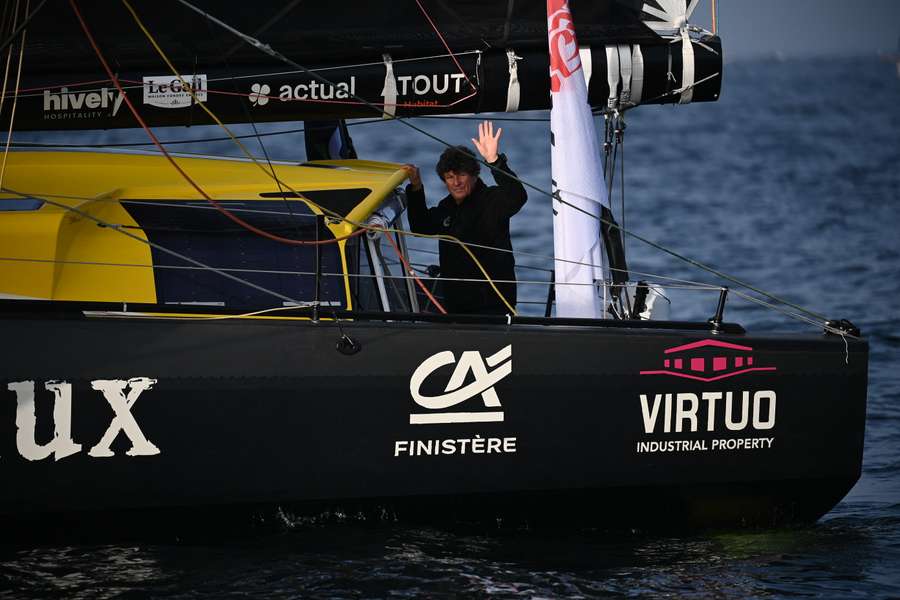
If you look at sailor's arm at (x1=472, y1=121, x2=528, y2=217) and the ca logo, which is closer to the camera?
the ca logo

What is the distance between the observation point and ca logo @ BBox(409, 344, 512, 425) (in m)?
5.68

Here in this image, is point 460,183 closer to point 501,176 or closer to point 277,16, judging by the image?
point 501,176

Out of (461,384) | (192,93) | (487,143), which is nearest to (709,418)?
(461,384)

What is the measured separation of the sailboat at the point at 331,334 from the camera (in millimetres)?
5512

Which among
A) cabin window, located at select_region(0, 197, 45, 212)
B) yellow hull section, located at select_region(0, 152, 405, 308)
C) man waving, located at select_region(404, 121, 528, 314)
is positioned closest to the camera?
yellow hull section, located at select_region(0, 152, 405, 308)

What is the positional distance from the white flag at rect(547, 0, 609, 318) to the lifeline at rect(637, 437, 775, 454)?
820 mm

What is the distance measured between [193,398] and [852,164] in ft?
82.8

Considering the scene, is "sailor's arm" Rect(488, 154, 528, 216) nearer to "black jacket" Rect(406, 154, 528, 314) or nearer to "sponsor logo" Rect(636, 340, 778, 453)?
"black jacket" Rect(406, 154, 528, 314)

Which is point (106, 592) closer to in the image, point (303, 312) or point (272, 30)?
point (303, 312)

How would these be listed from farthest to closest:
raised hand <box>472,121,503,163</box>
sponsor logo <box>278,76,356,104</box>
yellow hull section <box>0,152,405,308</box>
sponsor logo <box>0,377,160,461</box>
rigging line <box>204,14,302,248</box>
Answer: sponsor logo <box>278,76,356,104</box>, raised hand <box>472,121,503,163</box>, rigging line <box>204,14,302,248</box>, yellow hull section <box>0,152,405,308</box>, sponsor logo <box>0,377,160,461</box>

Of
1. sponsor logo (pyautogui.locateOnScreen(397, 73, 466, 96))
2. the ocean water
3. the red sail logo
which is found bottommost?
the ocean water

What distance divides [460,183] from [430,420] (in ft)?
4.31

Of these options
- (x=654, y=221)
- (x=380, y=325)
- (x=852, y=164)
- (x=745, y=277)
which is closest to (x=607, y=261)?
(x=380, y=325)

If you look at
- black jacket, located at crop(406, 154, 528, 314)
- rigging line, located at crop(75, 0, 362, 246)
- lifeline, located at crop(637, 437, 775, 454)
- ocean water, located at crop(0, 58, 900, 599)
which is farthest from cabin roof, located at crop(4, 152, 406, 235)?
lifeline, located at crop(637, 437, 775, 454)
